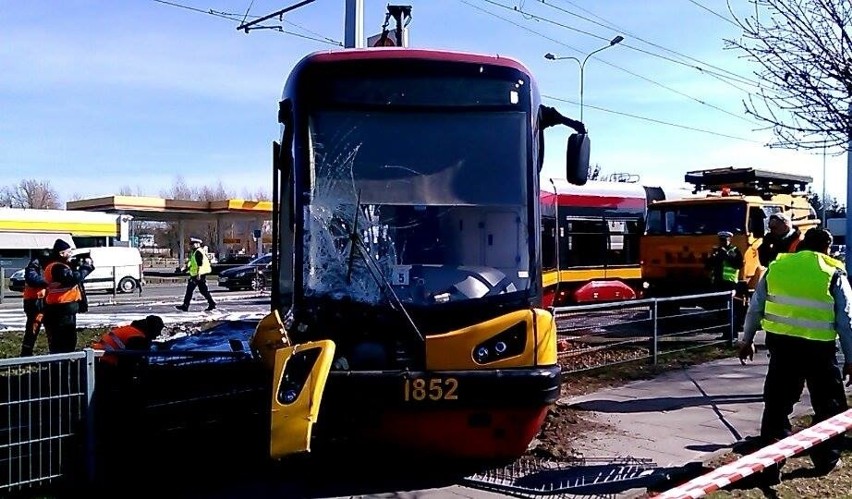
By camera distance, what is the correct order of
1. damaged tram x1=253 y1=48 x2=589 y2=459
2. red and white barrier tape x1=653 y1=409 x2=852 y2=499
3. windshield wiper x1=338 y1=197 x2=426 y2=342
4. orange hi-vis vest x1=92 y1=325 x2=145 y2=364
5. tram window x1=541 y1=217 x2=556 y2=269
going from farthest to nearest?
tram window x1=541 y1=217 x2=556 y2=269, orange hi-vis vest x1=92 y1=325 x2=145 y2=364, damaged tram x1=253 y1=48 x2=589 y2=459, windshield wiper x1=338 y1=197 x2=426 y2=342, red and white barrier tape x1=653 y1=409 x2=852 y2=499

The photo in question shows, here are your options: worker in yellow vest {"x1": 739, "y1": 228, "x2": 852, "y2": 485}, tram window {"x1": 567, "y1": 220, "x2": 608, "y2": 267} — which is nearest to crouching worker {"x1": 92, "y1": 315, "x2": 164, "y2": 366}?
worker in yellow vest {"x1": 739, "y1": 228, "x2": 852, "y2": 485}

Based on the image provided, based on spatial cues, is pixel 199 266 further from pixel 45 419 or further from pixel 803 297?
pixel 803 297

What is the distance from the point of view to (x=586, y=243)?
1636cm

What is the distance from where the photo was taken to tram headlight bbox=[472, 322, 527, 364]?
18.6ft

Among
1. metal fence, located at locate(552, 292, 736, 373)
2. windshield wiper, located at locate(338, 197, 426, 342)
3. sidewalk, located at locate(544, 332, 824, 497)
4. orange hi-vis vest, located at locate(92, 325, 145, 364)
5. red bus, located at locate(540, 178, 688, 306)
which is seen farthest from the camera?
red bus, located at locate(540, 178, 688, 306)

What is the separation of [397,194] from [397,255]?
1.49ft

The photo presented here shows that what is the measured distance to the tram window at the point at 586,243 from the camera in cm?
1611

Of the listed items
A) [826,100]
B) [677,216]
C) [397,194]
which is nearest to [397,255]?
[397,194]

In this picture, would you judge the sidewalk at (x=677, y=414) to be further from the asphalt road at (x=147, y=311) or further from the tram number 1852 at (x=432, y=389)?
the asphalt road at (x=147, y=311)

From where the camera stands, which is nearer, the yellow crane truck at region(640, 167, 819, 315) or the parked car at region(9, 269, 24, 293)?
the yellow crane truck at region(640, 167, 819, 315)

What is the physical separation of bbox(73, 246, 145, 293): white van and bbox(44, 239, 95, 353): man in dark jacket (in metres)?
19.9

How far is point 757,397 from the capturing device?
28.9ft

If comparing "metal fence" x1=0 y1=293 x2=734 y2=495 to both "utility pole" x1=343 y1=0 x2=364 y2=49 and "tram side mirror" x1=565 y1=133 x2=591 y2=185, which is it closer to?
"tram side mirror" x1=565 y1=133 x2=591 y2=185

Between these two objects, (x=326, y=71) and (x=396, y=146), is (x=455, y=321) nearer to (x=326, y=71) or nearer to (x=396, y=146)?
(x=396, y=146)
